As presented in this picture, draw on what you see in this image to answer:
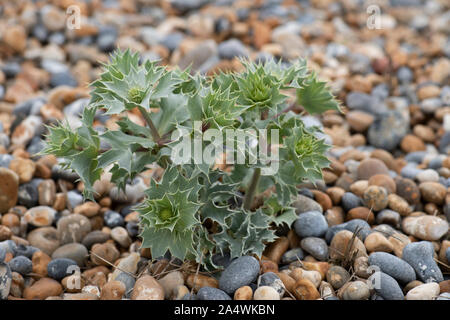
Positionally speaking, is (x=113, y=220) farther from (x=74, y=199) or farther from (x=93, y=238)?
(x=74, y=199)

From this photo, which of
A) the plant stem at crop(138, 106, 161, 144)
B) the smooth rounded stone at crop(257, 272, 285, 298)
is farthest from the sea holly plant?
the smooth rounded stone at crop(257, 272, 285, 298)

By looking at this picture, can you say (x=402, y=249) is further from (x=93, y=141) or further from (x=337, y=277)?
(x=93, y=141)

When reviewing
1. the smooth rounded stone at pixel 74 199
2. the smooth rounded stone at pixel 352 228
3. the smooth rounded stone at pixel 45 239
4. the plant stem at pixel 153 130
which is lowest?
the smooth rounded stone at pixel 45 239

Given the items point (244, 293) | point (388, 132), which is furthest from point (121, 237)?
point (388, 132)

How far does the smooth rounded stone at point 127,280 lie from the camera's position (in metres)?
2.61

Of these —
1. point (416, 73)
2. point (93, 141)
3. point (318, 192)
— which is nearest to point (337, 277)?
point (318, 192)

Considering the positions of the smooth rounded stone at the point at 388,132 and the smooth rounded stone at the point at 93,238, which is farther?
the smooth rounded stone at the point at 388,132

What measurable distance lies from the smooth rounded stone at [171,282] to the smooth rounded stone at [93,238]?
0.63m

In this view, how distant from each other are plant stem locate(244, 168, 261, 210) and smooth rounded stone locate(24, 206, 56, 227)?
1.26 metres

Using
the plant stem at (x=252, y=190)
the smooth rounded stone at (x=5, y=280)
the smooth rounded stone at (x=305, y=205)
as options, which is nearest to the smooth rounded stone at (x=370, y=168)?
the smooth rounded stone at (x=305, y=205)

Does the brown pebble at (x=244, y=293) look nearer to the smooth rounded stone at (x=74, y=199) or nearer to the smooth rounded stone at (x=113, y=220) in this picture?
the smooth rounded stone at (x=113, y=220)

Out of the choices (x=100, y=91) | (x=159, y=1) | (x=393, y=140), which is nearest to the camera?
(x=100, y=91)

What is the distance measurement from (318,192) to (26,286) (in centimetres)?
172

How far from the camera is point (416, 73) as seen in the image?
15.8 ft
